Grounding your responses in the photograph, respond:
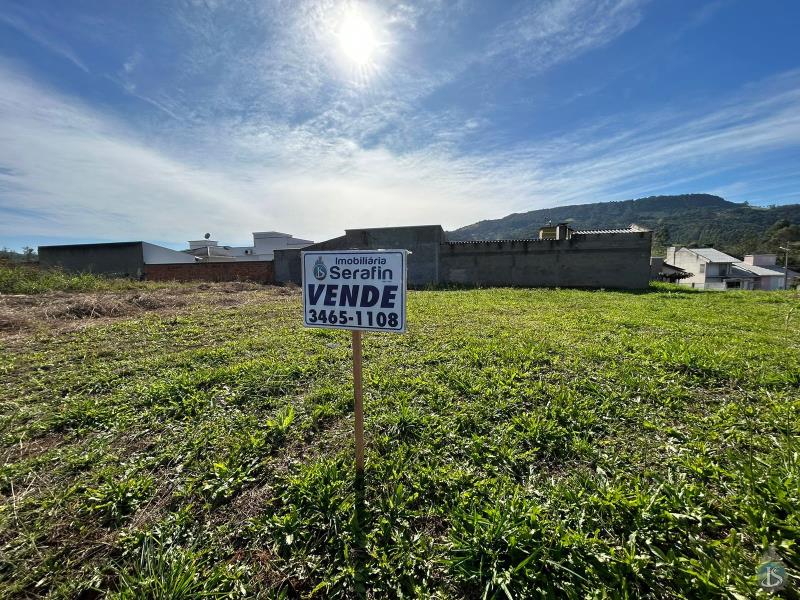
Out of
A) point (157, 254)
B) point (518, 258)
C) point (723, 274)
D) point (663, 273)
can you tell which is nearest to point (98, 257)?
point (157, 254)

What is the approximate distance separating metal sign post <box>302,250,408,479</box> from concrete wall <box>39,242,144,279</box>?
2296cm

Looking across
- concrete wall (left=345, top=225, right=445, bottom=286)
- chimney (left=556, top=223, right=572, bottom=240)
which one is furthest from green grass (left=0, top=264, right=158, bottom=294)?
chimney (left=556, top=223, right=572, bottom=240)

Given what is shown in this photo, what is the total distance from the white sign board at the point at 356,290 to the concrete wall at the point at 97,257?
75.3 feet

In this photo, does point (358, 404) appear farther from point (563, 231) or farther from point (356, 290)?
point (563, 231)

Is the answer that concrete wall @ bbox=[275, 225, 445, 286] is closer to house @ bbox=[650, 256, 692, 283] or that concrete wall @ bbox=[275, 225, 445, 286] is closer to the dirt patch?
the dirt patch

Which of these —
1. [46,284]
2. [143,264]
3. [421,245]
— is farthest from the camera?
[143,264]

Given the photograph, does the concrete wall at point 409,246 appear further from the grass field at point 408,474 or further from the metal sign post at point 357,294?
the metal sign post at point 357,294

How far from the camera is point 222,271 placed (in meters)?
17.2

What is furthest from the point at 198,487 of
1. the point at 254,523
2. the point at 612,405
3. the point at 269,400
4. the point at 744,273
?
the point at 744,273

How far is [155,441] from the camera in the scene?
246 cm

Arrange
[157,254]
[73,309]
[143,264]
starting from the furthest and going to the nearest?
[157,254] < [143,264] < [73,309]

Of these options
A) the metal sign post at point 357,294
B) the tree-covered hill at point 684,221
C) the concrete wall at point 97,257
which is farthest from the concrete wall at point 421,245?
the tree-covered hill at point 684,221

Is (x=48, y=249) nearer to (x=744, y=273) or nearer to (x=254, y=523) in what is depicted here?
(x=254, y=523)

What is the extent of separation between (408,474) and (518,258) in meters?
15.1
